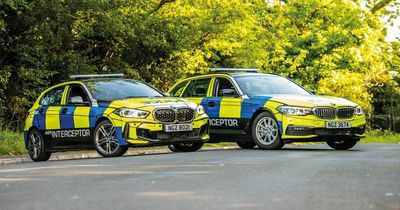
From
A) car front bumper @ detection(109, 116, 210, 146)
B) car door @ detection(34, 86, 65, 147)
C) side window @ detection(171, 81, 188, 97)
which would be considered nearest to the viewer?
car front bumper @ detection(109, 116, 210, 146)

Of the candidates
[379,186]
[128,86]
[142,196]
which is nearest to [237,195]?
[142,196]

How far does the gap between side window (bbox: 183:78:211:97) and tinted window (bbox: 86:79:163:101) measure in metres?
1.55

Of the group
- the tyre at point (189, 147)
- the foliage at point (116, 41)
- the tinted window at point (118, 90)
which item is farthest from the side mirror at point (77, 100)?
the foliage at point (116, 41)

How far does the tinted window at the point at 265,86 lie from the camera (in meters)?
17.7

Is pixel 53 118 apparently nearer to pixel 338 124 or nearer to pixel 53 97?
pixel 53 97

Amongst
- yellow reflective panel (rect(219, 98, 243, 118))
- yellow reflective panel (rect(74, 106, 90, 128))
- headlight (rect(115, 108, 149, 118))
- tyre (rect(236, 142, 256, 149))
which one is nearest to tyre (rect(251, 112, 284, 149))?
yellow reflective panel (rect(219, 98, 243, 118))

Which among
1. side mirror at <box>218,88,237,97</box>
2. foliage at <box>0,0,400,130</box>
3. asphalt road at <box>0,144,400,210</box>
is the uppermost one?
foliage at <box>0,0,400,130</box>

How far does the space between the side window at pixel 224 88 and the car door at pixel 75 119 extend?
296cm

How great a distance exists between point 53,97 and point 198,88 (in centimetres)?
318

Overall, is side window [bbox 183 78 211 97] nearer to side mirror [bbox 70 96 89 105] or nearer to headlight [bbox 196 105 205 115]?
headlight [bbox 196 105 205 115]

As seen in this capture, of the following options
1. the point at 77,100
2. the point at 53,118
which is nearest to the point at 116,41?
the point at 53,118

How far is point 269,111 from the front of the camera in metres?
16.8

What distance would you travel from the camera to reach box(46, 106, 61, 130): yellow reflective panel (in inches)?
664

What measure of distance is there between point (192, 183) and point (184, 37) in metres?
20.3
